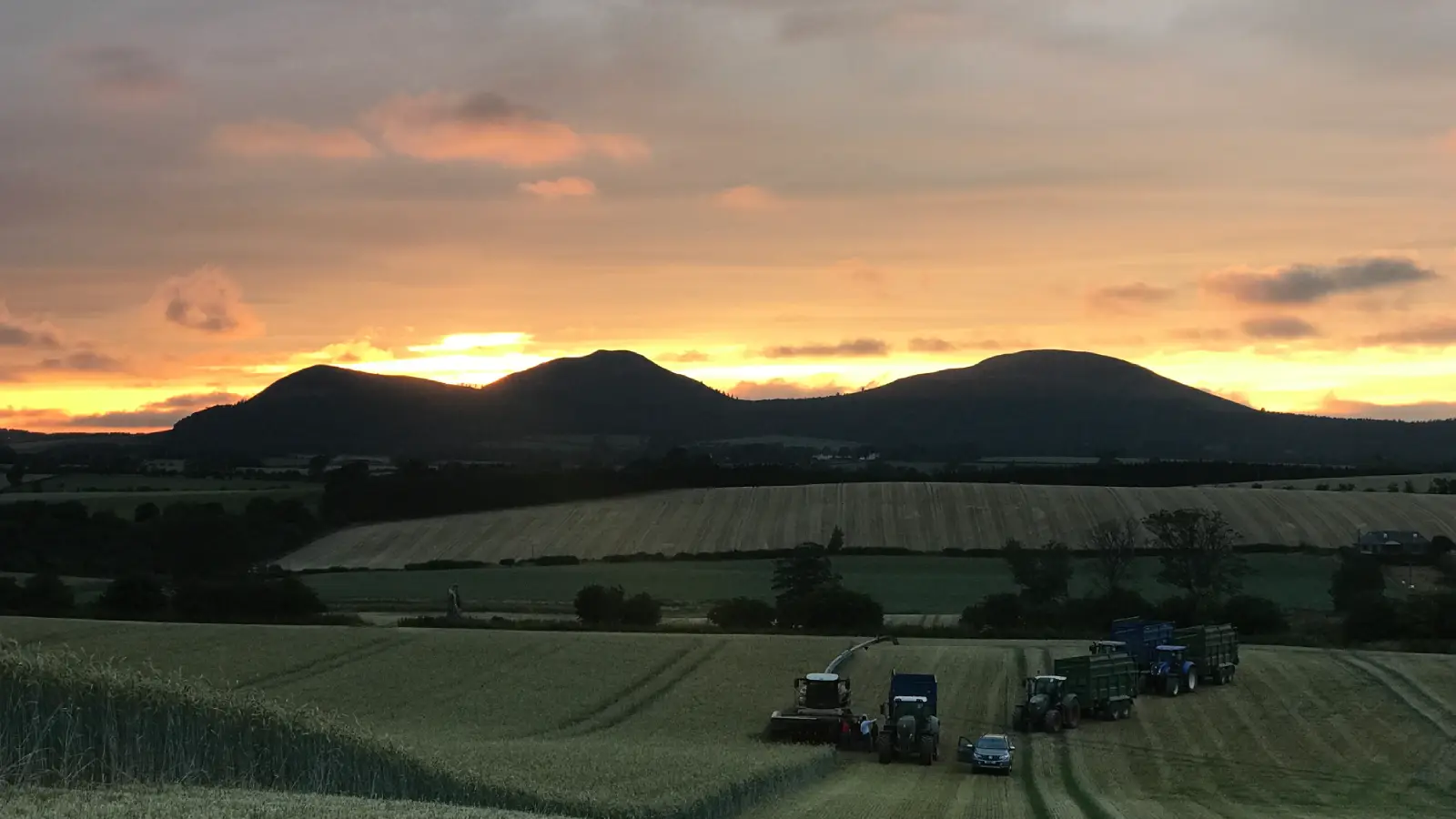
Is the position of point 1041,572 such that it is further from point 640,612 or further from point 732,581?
point 640,612

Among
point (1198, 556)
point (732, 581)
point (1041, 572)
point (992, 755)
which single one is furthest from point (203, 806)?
point (1198, 556)

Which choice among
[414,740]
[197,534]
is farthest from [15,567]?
[414,740]

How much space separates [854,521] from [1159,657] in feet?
183

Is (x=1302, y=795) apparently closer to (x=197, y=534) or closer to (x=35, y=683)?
(x=35, y=683)

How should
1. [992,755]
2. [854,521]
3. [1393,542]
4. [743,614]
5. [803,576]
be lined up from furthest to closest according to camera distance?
[854,521], [1393,542], [803,576], [743,614], [992,755]

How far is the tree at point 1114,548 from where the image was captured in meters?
81.9

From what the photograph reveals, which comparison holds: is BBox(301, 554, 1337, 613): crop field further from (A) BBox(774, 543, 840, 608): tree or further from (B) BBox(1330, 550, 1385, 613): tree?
(A) BBox(774, 543, 840, 608): tree

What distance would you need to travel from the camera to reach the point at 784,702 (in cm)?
4181

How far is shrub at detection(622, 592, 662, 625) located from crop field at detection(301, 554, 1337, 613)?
5.86m

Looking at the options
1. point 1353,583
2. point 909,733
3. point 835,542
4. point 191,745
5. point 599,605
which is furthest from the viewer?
point 835,542

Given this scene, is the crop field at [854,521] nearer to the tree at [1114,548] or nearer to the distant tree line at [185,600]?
the tree at [1114,548]

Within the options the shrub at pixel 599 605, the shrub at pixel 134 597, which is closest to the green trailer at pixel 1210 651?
the shrub at pixel 599 605

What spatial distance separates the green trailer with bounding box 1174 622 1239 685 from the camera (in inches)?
1777

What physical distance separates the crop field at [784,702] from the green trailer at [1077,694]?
723 mm
